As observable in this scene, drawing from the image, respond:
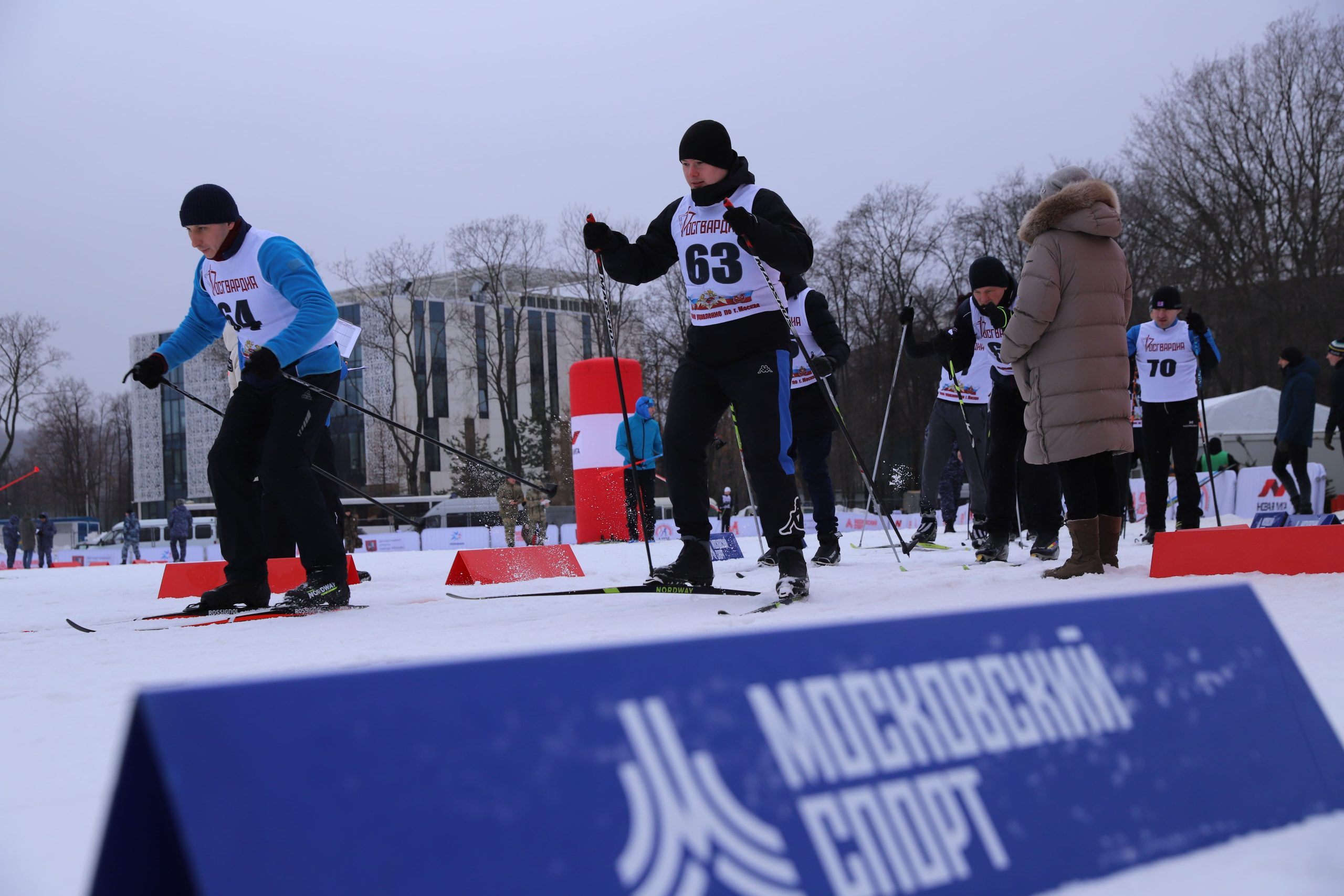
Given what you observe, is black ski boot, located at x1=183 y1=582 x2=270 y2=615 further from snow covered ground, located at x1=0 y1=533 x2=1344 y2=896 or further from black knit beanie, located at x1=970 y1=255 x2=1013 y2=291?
black knit beanie, located at x1=970 y1=255 x2=1013 y2=291

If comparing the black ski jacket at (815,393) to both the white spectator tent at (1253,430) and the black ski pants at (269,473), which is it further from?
the white spectator tent at (1253,430)

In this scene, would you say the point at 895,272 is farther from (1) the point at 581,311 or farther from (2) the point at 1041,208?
(2) the point at 1041,208

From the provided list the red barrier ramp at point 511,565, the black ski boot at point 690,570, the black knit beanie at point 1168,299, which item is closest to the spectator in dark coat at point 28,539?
the red barrier ramp at point 511,565

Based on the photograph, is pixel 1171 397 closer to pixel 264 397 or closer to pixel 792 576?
pixel 792 576

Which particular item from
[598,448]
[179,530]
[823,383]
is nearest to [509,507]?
[598,448]

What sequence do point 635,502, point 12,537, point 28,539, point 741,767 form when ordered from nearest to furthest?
point 741,767 → point 635,502 → point 12,537 → point 28,539

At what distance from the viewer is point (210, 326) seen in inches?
212

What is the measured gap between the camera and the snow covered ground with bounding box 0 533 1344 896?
3.96 feet

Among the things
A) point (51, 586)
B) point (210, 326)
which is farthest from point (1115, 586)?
point (51, 586)

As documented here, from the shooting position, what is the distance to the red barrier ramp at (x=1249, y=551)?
4250 millimetres

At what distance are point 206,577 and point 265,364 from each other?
2.47 m

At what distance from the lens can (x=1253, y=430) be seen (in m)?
21.5

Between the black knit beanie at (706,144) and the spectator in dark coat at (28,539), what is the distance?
23.7m

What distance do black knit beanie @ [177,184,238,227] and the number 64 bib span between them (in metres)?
2.14
